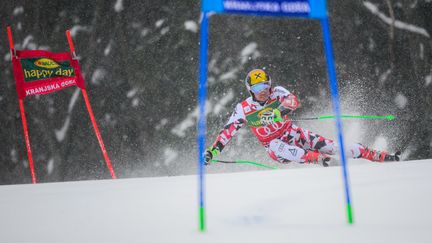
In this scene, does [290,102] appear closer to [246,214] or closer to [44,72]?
[246,214]

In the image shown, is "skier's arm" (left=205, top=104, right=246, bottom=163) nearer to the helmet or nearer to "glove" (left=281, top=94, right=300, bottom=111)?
the helmet

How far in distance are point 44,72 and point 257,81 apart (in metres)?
2.07

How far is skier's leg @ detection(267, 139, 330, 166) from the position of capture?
286cm

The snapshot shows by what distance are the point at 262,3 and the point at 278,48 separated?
2156mm

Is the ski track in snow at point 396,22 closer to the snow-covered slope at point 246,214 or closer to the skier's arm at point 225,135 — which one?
the skier's arm at point 225,135

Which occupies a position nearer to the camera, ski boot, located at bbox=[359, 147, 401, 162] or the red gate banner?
ski boot, located at bbox=[359, 147, 401, 162]

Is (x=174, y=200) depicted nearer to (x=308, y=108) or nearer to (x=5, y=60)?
(x=308, y=108)

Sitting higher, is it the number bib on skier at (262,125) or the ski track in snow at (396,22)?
the ski track in snow at (396,22)

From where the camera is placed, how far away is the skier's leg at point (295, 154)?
9.38 ft

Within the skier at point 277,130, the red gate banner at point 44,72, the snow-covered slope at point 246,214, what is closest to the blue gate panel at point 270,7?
the snow-covered slope at point 246,214

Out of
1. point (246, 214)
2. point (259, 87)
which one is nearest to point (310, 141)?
point (259, 87)

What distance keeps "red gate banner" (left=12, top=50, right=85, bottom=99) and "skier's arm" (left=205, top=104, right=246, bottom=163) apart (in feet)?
4.76

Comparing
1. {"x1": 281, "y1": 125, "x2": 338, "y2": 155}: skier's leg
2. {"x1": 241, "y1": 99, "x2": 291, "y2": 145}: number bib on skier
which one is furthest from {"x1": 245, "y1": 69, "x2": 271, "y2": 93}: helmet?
{"x1": 281, "y1": 125, "x2": 338, "y2": 155}: skier's leg

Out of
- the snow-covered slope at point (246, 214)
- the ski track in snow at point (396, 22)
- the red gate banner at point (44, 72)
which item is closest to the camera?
the snow-covered slope at point (246, 214)
